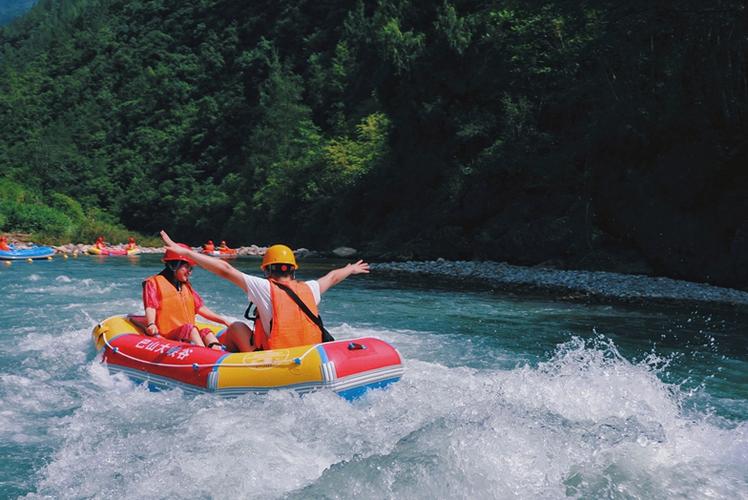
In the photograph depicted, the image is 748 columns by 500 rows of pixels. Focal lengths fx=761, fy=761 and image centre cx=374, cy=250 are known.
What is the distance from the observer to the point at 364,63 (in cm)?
3312

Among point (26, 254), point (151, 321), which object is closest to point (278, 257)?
point (151, 321)

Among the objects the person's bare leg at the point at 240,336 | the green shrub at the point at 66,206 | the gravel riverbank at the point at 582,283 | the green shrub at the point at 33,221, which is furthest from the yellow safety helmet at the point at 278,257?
the green shrub at the point at 66,206

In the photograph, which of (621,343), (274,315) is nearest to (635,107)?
(621,343)

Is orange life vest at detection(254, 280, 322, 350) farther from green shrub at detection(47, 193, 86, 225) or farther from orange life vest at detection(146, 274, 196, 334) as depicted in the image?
green shrub at detection(47, 193, 86, 225)

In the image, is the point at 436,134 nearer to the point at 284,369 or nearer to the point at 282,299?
the point at 282,299

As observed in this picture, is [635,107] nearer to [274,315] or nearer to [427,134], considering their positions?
[427,134]

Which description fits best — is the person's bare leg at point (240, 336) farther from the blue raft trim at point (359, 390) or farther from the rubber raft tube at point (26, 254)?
the rubber raft tube at point (26, 254)

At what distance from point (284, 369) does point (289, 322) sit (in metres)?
0.47

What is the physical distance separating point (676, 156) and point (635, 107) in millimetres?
1458

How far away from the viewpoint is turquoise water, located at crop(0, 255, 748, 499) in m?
4.25

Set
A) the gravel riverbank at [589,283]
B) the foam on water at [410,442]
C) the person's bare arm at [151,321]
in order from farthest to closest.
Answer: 1. the gravel riverbank at [589,283]
2. the person's bare arm at [151,321]
3. the foam on water at [410,442]

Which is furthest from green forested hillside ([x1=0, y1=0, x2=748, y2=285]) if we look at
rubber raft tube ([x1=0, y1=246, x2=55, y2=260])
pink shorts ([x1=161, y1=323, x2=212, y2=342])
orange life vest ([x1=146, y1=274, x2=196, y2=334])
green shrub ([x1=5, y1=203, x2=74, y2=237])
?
rubber raft tube ([x1=0, y1=246, x2=55, y2=260])

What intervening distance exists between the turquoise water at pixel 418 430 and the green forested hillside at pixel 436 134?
25.2ft

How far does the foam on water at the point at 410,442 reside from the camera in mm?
4219
